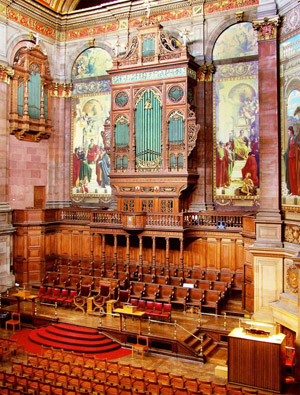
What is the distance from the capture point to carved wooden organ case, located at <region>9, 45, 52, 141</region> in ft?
70.2

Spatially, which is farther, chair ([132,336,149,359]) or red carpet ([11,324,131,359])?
red carpet ([11,324,131,359])

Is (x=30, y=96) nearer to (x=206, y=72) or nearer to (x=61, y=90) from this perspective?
(x=61, y=90)

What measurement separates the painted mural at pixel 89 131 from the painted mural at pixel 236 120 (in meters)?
6.20

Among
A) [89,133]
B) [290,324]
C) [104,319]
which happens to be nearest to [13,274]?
[104,319]

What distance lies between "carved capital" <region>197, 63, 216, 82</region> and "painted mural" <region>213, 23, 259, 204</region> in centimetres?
28

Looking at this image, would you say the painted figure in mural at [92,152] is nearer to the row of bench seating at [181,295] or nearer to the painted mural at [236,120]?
the painted mural at [236,120]

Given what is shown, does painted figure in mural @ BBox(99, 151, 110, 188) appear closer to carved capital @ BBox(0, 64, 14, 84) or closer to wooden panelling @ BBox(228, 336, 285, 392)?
carved capital @ BBox(0, 64, 14, 84)

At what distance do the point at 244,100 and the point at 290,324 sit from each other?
35.7 ft

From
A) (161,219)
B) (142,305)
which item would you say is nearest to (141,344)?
(142,305)

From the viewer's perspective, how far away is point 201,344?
547 inches

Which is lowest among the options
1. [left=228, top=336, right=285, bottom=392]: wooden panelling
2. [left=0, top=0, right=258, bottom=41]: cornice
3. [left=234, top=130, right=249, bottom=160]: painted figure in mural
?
[left=228, top=336, right=285, bottom=392]: wooden panelling

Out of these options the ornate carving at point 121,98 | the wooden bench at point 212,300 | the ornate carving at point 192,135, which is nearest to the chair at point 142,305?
the wooden bench at point 212,300

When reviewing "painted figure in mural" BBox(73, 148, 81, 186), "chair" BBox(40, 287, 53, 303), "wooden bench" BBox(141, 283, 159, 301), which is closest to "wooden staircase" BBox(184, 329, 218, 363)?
"wooden bench" BBox(141, 283, 159, 301)

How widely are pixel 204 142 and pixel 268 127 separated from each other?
575 cm
